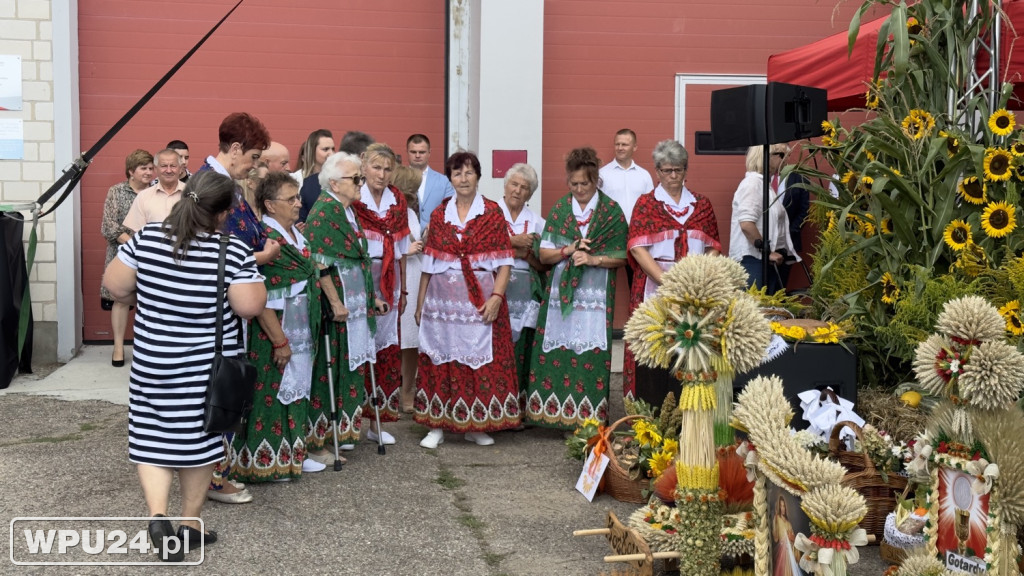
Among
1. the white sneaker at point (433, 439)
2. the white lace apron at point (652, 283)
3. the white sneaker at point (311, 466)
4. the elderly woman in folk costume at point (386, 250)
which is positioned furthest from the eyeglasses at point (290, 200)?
the white lace apron at point (652, 283)

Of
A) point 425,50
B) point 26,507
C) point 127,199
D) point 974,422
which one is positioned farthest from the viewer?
point 425,50

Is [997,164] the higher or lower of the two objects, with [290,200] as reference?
Result: higher

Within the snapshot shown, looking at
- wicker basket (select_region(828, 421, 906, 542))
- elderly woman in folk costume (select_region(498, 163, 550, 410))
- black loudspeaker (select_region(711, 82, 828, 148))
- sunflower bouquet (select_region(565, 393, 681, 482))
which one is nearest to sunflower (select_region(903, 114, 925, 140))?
black loudspeaker (select_region(711, 82, 828, 148))

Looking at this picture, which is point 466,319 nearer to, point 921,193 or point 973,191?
point 921,193

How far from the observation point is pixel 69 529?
507 cm

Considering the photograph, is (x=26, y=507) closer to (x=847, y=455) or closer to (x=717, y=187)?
(x=847, y=455)

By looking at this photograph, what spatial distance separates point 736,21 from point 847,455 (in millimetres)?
6462

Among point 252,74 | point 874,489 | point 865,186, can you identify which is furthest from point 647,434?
point 252,74

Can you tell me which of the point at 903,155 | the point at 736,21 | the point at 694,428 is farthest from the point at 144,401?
the point at 736,21

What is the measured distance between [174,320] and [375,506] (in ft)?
4.86

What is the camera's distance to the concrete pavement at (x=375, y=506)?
4.68 m

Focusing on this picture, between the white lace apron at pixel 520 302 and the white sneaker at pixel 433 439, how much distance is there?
809 millimetres

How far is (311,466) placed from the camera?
20.0 feet

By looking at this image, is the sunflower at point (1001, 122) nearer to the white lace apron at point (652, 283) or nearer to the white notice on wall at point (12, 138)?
the white lace apron at point (652, 283)
